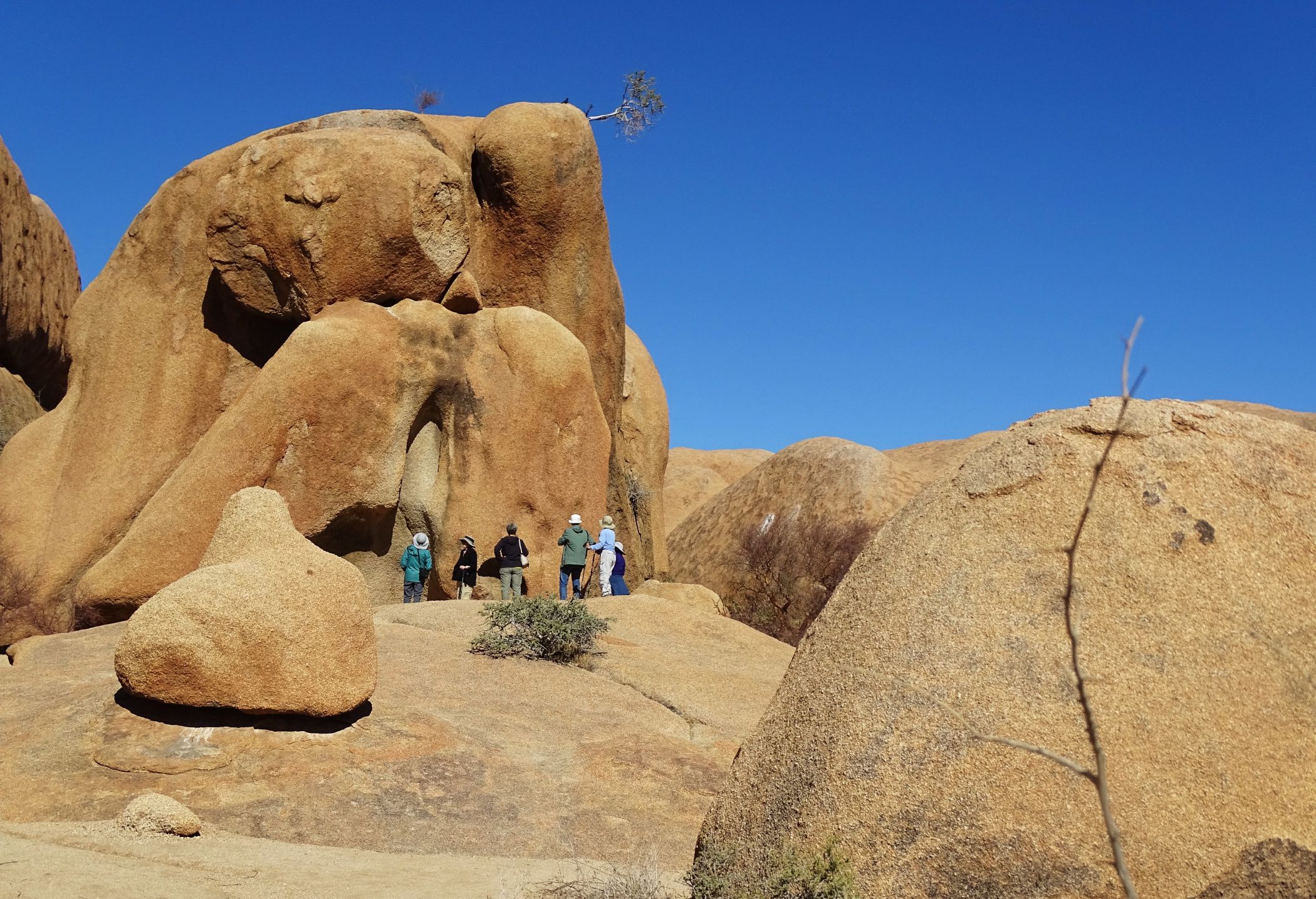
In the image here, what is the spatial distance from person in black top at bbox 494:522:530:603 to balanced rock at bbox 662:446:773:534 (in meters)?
17.0

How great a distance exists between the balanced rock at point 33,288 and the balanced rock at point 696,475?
13.9 meters

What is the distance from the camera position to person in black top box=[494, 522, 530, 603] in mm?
13305

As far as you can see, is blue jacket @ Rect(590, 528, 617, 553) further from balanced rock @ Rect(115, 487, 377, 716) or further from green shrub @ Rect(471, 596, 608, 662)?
balanced rock @ Rect(115, 487, 377, 716)

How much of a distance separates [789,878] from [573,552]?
33.2ft

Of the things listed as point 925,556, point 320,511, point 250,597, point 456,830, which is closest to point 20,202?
point 320,511

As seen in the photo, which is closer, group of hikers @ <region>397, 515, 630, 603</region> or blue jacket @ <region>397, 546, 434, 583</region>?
group of hikers @ <region>397, 515, 630, 603</region>

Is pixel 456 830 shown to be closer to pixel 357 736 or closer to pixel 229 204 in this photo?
pixel 357 736

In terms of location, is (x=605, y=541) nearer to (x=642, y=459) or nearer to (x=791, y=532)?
(x=642, y=459)

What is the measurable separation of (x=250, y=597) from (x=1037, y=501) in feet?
14.8

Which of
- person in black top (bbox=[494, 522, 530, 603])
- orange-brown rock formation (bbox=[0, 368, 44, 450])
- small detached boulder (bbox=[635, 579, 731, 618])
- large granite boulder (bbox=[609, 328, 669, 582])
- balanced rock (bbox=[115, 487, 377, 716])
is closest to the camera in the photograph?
balanced rock (bbox=[115, 487, 377, 716])

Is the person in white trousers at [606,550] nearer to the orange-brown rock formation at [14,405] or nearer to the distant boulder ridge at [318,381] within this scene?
the distant boulder ridge at [318,381]

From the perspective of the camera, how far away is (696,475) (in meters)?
36.9

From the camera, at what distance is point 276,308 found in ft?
48.1

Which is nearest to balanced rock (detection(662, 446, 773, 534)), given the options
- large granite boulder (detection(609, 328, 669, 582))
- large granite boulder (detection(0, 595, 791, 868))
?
large granite boulder (detection(609, 328, 669, 582))
